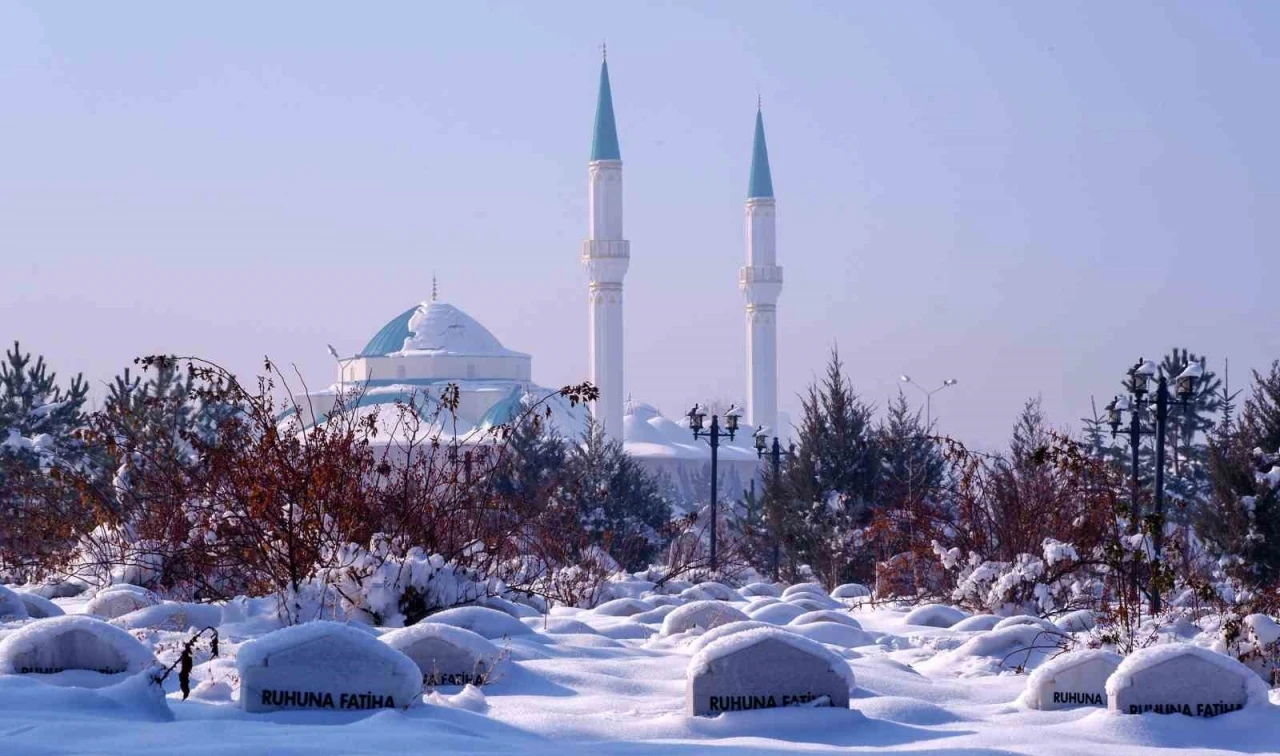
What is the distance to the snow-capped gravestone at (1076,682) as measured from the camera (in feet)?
27.3

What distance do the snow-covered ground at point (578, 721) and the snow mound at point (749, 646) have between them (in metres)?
0.21

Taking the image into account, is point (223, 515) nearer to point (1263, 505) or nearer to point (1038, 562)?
point (1038, 562)

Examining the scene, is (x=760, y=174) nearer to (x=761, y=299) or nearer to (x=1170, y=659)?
(x=761, y=299)

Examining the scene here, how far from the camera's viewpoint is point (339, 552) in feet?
35.5

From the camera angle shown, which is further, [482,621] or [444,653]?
[482,621]

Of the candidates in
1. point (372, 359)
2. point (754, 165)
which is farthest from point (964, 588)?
point (372, 359)

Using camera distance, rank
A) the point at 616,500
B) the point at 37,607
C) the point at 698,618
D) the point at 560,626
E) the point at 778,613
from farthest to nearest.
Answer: the point at 616,500
the point at 778,613
the point at 560,626
the point at 698,618
the point at 37,607

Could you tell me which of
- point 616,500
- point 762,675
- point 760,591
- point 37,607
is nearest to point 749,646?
point 762,675

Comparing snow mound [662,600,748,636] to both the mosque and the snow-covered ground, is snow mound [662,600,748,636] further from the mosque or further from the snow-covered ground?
the mosque

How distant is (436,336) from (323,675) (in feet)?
240

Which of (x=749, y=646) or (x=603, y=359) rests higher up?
(x=603, y=359)

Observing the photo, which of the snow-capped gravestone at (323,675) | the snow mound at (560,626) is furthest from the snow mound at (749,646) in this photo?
the snow mound at (560,626)

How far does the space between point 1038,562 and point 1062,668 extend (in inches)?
244

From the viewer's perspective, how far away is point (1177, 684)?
7.75 meters
